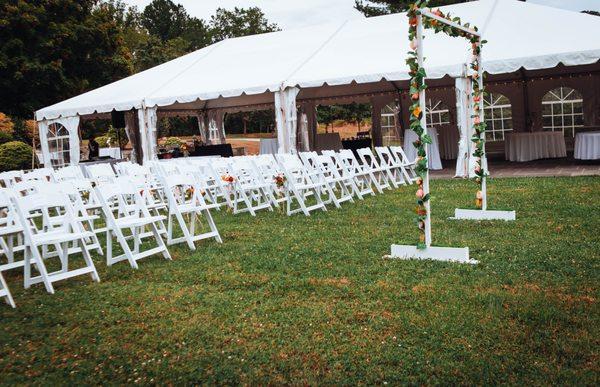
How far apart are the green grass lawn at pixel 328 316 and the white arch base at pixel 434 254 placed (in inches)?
6.0

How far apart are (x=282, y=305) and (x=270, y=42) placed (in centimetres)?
1377

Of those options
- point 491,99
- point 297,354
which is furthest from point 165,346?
point 491,99

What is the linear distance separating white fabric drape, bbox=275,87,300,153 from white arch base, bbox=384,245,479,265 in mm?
7965

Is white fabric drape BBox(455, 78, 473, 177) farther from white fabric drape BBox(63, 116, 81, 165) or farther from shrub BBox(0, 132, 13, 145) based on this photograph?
shrub BBox(0, 132, 13, 145)

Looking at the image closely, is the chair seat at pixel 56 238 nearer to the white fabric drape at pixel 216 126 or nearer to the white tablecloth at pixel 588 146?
the white tablecloth at pixel 588 146

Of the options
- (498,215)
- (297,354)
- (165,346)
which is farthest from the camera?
(498,215)

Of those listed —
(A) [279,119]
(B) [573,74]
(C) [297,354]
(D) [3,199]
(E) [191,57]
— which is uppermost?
(E) [191,57]

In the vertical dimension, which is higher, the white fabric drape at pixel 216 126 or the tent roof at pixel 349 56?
the tent roof at pixel 349 56

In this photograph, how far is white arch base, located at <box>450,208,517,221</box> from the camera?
695cm

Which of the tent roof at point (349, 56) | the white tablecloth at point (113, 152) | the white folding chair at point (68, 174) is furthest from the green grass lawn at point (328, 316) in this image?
the white tablecloth at point (113, 152)

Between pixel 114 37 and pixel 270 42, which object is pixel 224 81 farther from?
pixel 114 37

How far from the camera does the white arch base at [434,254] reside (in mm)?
5086

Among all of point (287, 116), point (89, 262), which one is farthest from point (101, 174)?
point (287, 116)

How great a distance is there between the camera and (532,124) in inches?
717
